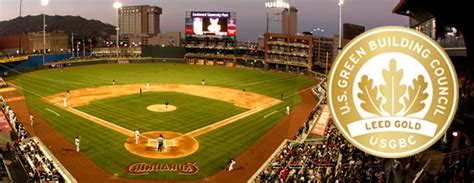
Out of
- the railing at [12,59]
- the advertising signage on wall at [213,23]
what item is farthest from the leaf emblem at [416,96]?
the advertising signage on wall at [213,23]

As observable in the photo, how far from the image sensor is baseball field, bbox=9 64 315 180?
2388 cm

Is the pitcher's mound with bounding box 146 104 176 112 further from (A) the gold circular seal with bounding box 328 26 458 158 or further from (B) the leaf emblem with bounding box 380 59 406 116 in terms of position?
(B) the leaf emblem with bounding box 380 59 406 116

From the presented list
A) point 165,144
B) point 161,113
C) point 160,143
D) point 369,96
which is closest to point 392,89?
point 369,96

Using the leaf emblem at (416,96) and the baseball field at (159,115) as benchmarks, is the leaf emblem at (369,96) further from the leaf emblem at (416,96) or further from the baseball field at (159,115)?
the baseball field at (159,115)

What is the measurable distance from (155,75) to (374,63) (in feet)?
211

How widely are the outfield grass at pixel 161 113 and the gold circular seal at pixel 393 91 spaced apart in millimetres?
25718

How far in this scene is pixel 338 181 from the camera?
15.5 metres

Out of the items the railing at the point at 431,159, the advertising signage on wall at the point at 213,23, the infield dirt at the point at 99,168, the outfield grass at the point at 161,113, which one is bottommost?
the infield dirt at the point at 99,168

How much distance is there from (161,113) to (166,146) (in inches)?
419

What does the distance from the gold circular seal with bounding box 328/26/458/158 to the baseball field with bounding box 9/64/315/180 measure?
17.2 metres

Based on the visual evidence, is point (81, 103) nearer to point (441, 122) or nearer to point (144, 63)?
point (441, 122)

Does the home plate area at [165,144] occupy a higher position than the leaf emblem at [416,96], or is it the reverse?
the leaf emblem at [416,96]

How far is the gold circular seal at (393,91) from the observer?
4984 millimetres

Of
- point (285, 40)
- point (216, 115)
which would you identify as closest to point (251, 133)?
point (216, 115)
